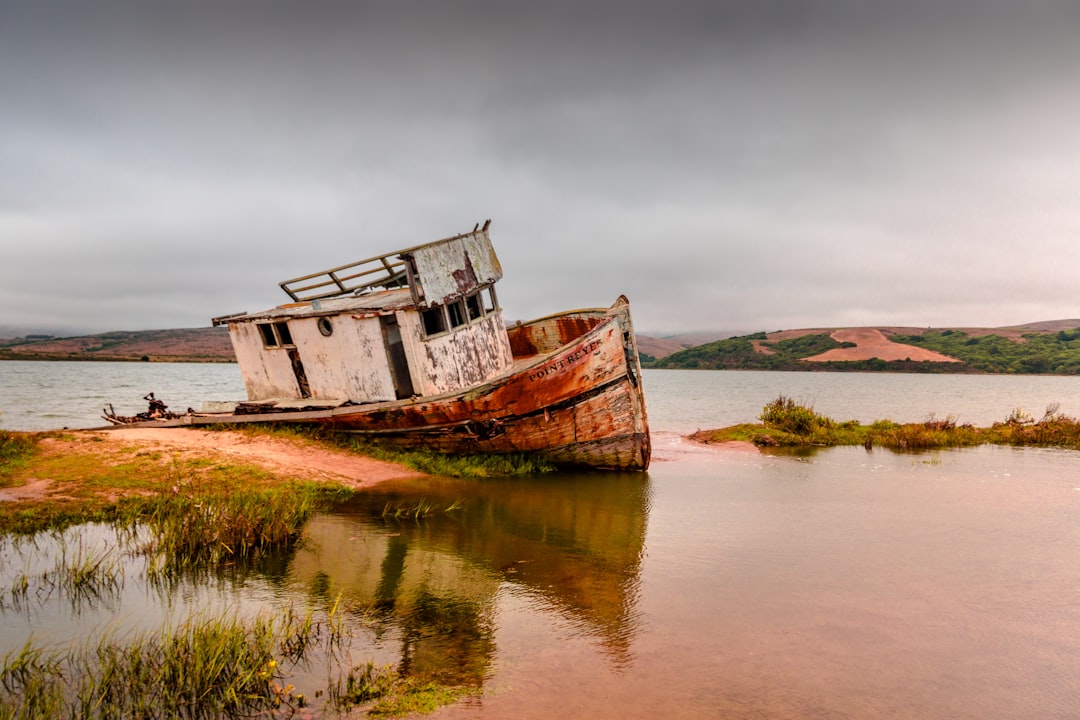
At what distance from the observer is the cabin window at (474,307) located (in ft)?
46.6

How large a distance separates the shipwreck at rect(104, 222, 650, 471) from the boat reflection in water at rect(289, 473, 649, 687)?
211cm

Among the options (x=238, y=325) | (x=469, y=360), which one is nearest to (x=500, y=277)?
(x=469, y=360)

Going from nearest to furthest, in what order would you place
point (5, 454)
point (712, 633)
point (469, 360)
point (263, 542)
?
1. point (712, 633)
2. point (263, 542)
3. point (5, 454)
4. point (469, 360)

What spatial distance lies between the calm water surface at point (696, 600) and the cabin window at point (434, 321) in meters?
3.80

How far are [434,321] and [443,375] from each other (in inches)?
47.1

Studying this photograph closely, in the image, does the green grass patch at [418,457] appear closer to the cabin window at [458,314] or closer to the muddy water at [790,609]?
the muddy water at [790,609]

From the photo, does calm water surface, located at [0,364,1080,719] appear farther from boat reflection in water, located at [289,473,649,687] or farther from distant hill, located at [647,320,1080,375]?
distant hill, located at [647,320,1080,375]

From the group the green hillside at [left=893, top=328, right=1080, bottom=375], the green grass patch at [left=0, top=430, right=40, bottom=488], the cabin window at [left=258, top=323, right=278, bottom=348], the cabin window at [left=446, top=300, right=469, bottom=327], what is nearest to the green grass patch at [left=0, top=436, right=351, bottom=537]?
the green grass patch at [left=0, top=430, right=40, bottom=488]

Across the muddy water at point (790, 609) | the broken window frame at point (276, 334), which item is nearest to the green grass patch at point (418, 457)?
the broken window frame at point (276, 334)

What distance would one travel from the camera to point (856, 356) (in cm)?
7988

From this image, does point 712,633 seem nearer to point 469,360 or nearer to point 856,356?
point 469,360

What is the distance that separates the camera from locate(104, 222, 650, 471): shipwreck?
12.1m

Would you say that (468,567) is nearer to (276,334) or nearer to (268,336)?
(276,334)

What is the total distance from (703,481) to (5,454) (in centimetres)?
1143
